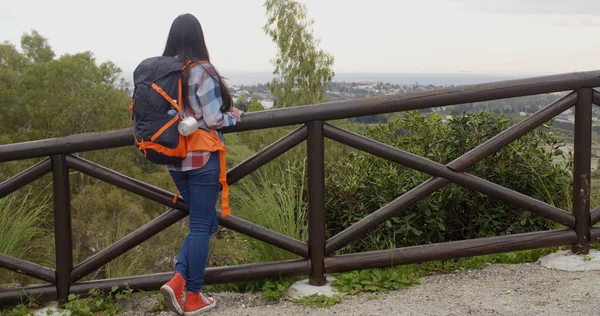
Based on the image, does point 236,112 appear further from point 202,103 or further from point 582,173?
point 582,173

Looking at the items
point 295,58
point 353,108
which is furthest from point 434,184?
point 295,58

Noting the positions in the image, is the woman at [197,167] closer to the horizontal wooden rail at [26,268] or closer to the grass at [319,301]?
the grass at [319,301]

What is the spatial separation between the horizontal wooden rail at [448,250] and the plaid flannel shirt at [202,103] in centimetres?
109

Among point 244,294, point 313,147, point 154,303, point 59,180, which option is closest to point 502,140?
point 313,147

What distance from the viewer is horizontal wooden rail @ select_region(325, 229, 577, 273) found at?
3.89m

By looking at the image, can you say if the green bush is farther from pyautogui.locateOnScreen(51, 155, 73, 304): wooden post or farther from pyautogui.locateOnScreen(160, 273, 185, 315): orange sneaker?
pyautogui.locateOnScreen(51, 155, 73, 304): wooden post

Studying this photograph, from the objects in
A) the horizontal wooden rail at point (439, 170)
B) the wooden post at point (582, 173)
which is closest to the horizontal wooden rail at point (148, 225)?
the horizontal wooden rail at point (439, 170)

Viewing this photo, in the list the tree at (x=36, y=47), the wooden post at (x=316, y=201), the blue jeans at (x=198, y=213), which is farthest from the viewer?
the tree at (x=36, y=47)

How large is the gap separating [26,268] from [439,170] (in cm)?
248

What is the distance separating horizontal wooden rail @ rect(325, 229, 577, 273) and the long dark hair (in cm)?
136

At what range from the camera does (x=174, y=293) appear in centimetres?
343

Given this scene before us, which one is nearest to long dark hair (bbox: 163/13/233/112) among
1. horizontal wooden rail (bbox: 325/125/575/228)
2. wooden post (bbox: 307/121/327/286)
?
wooden post (bbox: 307/121/327/286)

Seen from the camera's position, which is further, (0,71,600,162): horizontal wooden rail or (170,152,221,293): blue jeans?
(0,71,600,162): horizontal wooden rail

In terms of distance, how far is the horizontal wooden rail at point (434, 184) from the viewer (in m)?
3.84
